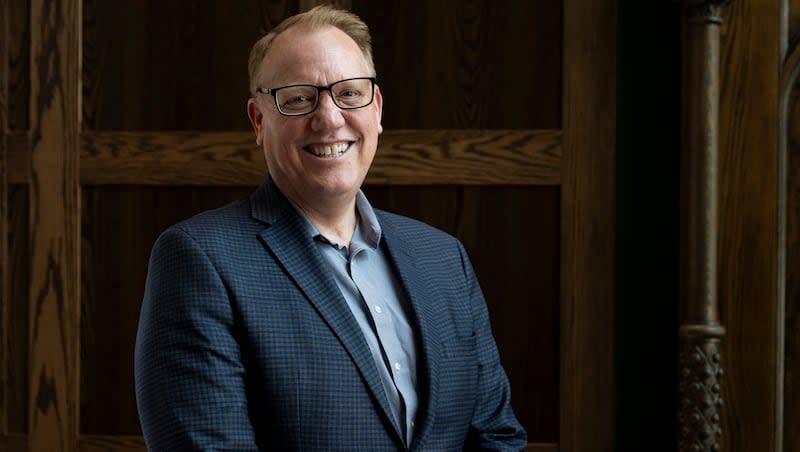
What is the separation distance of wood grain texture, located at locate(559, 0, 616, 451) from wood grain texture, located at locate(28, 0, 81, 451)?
1.40 m

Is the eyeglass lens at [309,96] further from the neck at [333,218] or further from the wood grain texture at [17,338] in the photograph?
the wood grain texture at [17,338]

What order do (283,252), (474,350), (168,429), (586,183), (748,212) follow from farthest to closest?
(586,183) → (748,212) → (474,350) → (283,252) → (168,429)

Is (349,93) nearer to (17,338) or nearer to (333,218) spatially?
(333,218)

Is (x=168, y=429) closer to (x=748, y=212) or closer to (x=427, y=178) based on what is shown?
(x=427, y=178)

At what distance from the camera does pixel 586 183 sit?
250cm

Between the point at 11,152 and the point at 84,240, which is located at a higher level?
the point at 11,152

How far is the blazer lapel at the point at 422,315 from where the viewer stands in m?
1.56

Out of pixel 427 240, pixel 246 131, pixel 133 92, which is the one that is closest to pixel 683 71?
pixel 427 240

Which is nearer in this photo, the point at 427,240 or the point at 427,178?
the point at 427,240

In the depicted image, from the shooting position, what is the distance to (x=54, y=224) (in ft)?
8.69

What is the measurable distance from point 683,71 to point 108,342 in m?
1.76

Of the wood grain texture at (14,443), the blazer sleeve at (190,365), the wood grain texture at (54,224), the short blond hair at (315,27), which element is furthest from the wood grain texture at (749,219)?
the wood grain texture at (14,443)

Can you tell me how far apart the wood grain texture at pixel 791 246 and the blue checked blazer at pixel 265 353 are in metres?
1.10

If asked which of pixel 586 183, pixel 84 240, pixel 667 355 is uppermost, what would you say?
pixel 586 183
